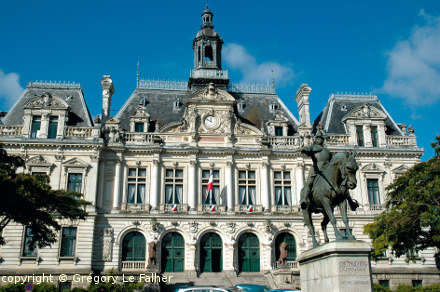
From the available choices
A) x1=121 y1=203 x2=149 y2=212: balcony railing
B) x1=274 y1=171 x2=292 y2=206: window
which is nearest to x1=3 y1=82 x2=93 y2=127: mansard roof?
x1=121 y1=203 x2=149 y2=212: balcony railing

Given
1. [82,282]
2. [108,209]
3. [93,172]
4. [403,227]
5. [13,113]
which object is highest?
[13,113]

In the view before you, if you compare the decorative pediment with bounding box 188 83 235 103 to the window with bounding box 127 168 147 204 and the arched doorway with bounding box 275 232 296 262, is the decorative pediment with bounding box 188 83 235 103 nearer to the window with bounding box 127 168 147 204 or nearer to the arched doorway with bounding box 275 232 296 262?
the window with bounding box 127 168 147 204

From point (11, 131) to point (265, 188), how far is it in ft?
62.7

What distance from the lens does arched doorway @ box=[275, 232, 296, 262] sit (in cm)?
3200

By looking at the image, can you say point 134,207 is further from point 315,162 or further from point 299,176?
point 315,162

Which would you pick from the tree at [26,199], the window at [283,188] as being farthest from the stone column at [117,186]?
the window at [283,188]

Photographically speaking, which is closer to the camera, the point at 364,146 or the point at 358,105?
the point at 364,146

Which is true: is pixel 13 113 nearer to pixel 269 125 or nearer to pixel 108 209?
pixel 108 209

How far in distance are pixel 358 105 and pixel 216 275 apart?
19718mm

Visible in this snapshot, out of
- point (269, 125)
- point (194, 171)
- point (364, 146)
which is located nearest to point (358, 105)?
point (364, 146)

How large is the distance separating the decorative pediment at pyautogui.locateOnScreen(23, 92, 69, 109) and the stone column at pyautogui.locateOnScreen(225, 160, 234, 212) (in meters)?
12.9

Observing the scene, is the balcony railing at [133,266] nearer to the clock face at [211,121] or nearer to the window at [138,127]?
the window at [138,127]

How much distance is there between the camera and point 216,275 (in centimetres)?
3017

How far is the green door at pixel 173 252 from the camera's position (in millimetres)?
30750
